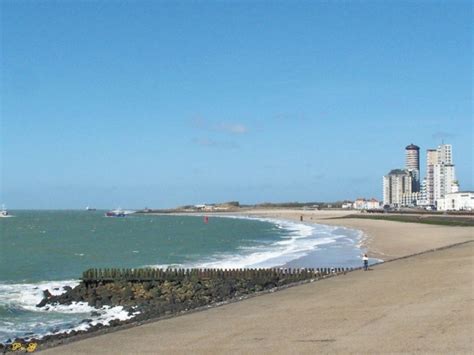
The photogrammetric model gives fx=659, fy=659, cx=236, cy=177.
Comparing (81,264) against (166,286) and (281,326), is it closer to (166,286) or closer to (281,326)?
(166,286)

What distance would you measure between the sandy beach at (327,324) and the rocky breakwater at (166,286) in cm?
517

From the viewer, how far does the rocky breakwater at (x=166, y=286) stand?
27.9 m

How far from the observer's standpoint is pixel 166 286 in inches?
1225

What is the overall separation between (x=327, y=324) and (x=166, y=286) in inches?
626

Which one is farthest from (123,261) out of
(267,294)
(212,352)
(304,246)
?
(212,352)

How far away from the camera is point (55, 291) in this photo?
32.9m

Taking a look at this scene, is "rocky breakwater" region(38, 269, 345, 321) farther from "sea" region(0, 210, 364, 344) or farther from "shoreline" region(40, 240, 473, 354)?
"shoreline" region(40, 240, 473, 354)

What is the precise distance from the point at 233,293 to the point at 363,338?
1402 cm

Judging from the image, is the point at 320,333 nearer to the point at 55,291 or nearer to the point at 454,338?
the point at 454,338

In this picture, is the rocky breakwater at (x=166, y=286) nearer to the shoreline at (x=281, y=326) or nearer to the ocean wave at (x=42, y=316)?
the ocean wave at (x=42, y=316)

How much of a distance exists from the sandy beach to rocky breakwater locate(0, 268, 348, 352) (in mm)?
5167

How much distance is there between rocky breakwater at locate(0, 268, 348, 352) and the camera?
27.9 meters

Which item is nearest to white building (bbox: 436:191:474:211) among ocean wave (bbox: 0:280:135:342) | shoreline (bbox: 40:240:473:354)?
ocean wave (bbox: 0:280:135:342)

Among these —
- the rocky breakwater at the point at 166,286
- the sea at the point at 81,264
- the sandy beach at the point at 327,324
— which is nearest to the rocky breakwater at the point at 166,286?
the rocky breakwater at the point at 166,286
